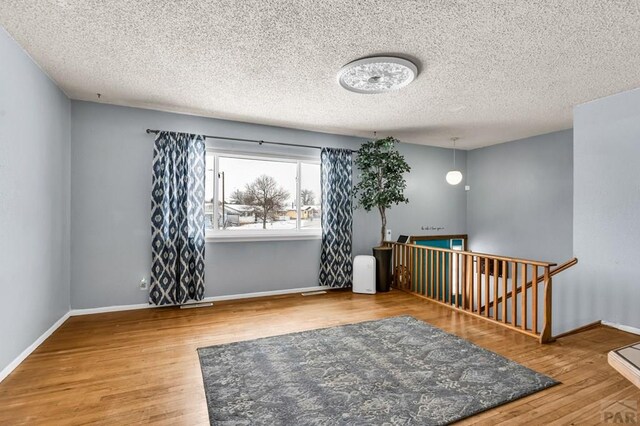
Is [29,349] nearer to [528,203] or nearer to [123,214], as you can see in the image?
[123,214]

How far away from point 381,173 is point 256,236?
2.12 metres

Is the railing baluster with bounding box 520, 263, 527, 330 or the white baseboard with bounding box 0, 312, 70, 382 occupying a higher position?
the railing baluster with bounding box 520, 263, 527, 330

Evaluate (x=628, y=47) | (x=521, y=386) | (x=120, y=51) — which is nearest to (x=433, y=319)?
(x=521, y=386)

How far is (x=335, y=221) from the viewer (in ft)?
15.8

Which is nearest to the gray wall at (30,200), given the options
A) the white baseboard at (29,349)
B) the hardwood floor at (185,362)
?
the white baseboard at (29,349)

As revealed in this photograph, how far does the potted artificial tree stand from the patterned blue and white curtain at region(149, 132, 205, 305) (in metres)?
2.36

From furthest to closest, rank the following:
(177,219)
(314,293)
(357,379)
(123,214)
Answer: (314,293) < (177,219) < (123,214) < (357,379)

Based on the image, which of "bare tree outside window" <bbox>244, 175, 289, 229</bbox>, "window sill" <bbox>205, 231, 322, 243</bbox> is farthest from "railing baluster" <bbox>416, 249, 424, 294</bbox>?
"bare tree outside window" <bbox>244, 175, 289, 229</bbox>

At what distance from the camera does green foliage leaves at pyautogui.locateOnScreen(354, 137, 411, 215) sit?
4715 mm

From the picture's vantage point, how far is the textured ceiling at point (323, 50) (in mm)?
1962

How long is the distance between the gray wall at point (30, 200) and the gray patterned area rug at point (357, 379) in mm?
1497

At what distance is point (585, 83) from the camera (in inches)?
119

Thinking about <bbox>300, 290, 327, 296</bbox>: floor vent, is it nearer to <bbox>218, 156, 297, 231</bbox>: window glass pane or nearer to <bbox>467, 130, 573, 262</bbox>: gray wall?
<bbox>218, 156, 297, 231</bbox>: window glass pane

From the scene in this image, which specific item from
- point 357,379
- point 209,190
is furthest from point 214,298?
point 357,379
